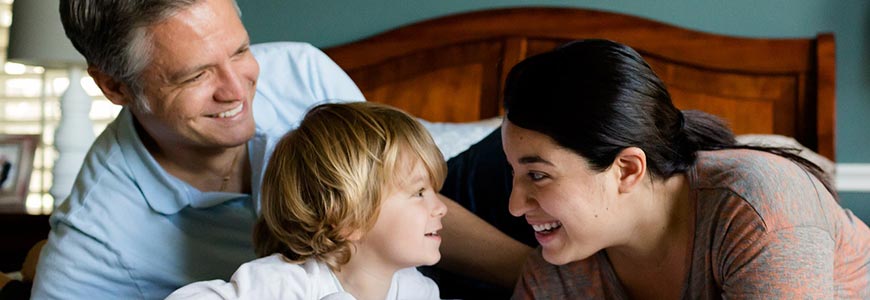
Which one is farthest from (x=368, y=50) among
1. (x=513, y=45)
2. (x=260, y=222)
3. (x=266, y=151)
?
(x=260, y=222)

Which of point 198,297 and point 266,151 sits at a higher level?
point 266,151

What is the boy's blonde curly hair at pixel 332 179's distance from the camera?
1.62 meters

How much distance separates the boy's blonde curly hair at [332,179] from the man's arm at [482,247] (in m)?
0.18

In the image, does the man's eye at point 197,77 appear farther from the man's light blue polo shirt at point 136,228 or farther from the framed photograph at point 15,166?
the framed photograph at point 15,166

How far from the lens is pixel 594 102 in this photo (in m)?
1.35

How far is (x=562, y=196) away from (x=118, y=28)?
2.98 feet

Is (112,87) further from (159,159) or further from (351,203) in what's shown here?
(351,203)

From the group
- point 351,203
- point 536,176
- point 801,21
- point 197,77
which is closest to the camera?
point 536,176

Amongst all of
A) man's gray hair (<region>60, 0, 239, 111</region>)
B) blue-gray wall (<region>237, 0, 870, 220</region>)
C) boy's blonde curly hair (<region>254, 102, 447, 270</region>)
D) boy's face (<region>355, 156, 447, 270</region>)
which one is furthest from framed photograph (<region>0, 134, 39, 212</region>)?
boy's face (<region>355, 156, 447, 270</region>)

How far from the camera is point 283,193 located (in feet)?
5.37

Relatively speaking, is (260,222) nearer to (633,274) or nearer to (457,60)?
(633,274)

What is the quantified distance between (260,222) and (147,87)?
0.36 meters


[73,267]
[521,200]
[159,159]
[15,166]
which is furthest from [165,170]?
[15,166]

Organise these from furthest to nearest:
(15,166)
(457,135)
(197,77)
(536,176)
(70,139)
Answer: (15,166) < (70,139) < (457,135) < (197,77) < (536,176)
